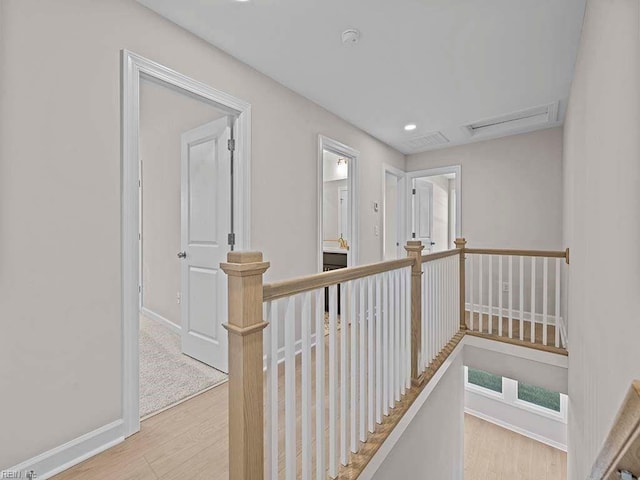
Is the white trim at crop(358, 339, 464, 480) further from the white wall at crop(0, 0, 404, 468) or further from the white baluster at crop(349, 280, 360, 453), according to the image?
the white wall at crop(0, 0, 404, 468)

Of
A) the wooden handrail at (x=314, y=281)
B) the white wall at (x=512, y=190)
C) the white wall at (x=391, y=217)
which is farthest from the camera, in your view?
the white wall at (x=391, y=217)

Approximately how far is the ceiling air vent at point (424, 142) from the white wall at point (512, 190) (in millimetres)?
300

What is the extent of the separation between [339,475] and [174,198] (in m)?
2.85

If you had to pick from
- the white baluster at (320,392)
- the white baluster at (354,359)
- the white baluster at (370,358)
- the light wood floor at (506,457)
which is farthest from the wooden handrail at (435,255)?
the light wood floor at (506,457)

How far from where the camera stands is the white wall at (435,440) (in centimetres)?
189

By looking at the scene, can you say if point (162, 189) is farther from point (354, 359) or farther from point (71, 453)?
point (354, 359)

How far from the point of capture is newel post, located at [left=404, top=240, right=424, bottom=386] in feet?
6.95

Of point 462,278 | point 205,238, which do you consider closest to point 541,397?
point 462,278

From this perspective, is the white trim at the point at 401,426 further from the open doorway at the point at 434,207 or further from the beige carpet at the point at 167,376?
the open doorway at the point at 434,207

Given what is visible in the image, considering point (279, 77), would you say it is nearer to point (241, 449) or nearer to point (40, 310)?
point (40, 310)

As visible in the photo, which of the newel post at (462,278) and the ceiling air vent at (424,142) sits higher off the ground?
the ceiling air vent at (424,142)

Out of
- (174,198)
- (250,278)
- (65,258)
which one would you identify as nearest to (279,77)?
(174,198)

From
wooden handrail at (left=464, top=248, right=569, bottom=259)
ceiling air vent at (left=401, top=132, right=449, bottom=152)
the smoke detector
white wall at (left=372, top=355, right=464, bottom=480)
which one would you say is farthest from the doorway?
the smoke detector

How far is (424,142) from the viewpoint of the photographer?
4.21 meters
